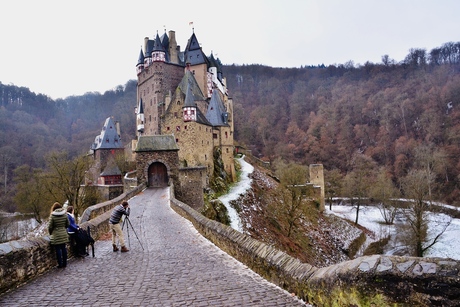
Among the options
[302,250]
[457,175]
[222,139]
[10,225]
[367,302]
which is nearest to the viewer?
[367,302]

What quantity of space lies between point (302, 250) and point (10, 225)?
3708cm

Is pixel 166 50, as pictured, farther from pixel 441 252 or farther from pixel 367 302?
pixel 367 302

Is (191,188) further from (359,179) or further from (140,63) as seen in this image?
(140,63)

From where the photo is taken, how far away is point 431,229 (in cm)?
3444

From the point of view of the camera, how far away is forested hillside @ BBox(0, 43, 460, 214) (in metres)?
73.1

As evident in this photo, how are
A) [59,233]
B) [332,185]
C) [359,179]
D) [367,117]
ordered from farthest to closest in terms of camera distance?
[367,117] < [332,185] < [359,179] < [59,233]

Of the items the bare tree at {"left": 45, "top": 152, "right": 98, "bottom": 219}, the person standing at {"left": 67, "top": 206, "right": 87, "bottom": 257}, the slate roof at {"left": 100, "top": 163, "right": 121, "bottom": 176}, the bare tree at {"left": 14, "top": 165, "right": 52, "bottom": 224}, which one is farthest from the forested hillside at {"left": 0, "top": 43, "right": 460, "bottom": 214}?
the person standing at {"left": 67, "top": 206, "right": 87, "bottom": 257}

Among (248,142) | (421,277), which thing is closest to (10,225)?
(421,277)

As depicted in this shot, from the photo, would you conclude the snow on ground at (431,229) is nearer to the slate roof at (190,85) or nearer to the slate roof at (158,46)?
the slate roof at (190,85)

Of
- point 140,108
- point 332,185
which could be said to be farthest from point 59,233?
point 332,185

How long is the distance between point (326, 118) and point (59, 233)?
100528mm

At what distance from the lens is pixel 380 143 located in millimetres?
86125

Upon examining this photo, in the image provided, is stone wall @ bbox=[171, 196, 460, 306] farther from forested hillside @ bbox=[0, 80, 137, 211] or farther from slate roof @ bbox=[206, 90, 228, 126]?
forested hillside @ bbox=[0, 80, 137, 211]

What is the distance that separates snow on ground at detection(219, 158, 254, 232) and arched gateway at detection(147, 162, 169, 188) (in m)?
5.55
